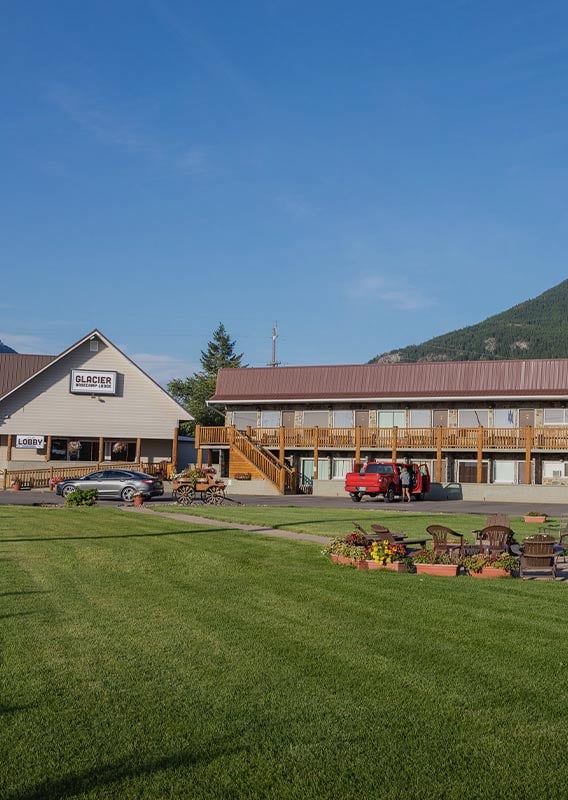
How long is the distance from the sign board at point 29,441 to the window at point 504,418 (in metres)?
27.7

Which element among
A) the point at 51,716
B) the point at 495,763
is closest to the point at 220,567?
the point at 51,716

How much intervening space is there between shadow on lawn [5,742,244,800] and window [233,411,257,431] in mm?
48060

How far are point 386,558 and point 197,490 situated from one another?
69.1 ft

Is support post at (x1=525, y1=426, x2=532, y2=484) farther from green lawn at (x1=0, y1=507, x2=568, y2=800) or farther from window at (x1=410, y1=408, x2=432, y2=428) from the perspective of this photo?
green lawn at (x1=0, y1=507, x2=568, y2=800)

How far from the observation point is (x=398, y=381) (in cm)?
5038

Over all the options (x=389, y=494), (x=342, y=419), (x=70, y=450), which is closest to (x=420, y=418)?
(x=342, y=419)

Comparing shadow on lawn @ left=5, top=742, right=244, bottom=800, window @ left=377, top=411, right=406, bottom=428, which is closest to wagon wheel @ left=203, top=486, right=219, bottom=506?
window @ left=377, top=411, right=406, bottom=428

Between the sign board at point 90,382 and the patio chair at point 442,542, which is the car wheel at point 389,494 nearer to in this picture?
the sign board at point 90,382

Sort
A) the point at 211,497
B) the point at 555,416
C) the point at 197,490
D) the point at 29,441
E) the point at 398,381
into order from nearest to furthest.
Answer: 1. the point at 211,497
2. the point at 197,490
3. the point at 555,416
4. the point at 398,381
5. the point at 29,441

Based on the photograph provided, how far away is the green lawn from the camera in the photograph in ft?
18.6

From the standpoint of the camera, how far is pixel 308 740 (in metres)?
6.27

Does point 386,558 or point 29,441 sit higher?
point 29,441

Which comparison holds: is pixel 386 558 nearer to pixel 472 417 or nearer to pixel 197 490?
pixel 197 490

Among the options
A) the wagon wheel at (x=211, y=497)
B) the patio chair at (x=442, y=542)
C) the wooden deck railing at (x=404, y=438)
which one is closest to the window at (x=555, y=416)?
the wooden deck railing at (x=404, y=438)
